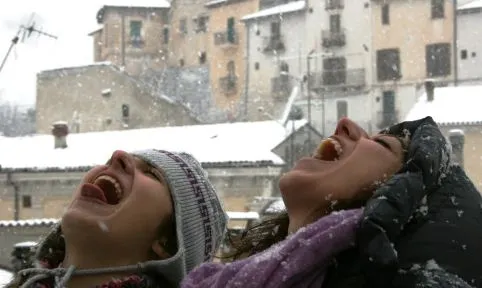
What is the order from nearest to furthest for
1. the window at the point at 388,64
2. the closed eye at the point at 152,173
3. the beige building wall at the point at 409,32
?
the closed eye at the point at 152,173 < the beige building wall at the point at 409,32 < the window at the point at 388,64

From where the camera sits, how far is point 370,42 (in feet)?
134

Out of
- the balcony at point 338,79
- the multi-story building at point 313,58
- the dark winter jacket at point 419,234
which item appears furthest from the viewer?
the multi-story building at point 313,58

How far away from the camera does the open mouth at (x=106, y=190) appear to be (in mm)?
2473

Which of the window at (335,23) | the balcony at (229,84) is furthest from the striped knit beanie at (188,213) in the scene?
the balcony at (229,84)

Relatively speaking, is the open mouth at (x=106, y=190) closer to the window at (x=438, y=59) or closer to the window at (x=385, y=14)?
the window at (x=438, y=59)

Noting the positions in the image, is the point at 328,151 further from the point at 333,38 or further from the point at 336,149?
the point at 333,38

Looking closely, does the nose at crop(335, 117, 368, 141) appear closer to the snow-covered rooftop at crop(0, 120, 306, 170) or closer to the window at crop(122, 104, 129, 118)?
the snow-covered rooftop at crop(0, 120, 306, 170)

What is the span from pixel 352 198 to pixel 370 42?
129 feet

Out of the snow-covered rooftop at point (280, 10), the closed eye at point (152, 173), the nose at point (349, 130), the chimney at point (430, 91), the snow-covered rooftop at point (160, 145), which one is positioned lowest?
the snow-covered rooftop at point (160, 145)

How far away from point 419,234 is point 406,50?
3974cm

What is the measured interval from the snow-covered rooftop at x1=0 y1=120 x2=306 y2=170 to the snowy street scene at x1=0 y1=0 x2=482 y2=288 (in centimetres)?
9

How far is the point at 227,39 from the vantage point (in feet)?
161

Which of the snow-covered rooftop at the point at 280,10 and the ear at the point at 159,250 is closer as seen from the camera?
the ear at the point at 159,250

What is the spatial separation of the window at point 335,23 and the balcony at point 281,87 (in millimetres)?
4317
